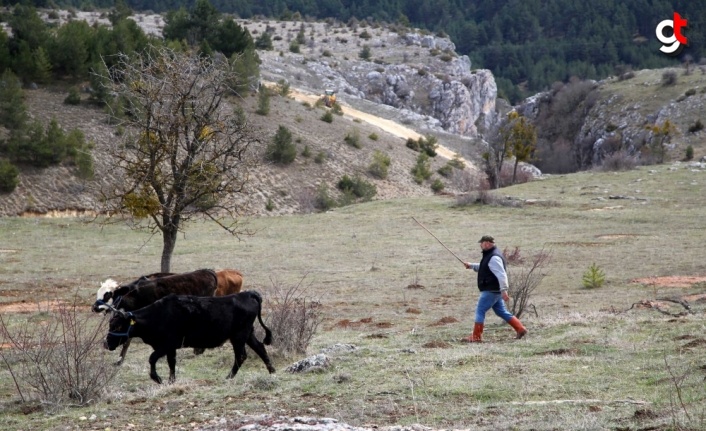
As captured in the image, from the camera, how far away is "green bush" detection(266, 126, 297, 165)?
55469 mm

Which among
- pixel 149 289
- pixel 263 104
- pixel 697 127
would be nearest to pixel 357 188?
pixel 263 104

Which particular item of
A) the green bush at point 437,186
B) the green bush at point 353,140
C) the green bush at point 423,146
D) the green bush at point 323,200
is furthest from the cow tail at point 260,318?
the green bush at point 423,146

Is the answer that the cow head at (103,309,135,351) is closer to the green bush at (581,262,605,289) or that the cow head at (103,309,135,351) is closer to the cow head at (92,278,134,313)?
the cow head at (92,278,134,313)

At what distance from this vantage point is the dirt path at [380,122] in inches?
2965

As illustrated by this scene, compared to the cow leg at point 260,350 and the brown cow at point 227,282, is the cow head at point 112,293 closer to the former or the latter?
the cow leg at point 260,350

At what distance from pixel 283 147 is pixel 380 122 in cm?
2626

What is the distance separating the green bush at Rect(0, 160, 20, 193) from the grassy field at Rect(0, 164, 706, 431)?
15.5 ft

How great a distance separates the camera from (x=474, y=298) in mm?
20672

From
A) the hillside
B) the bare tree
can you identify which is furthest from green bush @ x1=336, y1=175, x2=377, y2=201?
the bare tree

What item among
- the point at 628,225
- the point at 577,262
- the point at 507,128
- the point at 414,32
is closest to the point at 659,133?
the point at 507,128

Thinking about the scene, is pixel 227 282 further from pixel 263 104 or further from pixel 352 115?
pixel 352 115

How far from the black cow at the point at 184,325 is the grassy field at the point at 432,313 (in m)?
0.50

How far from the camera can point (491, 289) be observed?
13625 millimetres

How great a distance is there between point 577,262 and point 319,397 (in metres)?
18.3
